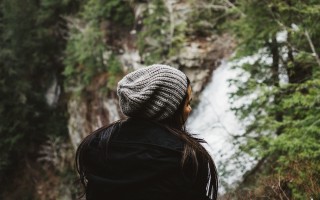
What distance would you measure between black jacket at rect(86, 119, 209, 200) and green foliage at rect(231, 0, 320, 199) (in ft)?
9.85

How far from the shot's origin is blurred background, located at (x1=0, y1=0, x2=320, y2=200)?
7105 millimetres

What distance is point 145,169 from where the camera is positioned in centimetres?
208

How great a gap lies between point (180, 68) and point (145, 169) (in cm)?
1193

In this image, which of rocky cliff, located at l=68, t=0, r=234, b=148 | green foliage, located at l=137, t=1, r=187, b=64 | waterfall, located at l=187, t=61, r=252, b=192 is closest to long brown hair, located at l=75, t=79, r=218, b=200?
waterfall, located at l=187, t=61, r=252, b=192

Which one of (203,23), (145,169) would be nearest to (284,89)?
(145,169)

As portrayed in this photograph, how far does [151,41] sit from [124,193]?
12340 millimetres

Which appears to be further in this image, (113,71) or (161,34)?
(113,71)

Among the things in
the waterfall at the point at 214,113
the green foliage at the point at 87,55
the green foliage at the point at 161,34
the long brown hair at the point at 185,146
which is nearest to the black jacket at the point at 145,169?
the long brown hair at the point at 185,146

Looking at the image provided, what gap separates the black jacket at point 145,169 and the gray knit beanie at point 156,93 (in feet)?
0.22

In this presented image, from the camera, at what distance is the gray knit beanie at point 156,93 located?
7.12 feet

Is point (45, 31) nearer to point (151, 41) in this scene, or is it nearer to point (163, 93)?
point (151, 41)

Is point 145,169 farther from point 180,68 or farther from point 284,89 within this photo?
point 180,68

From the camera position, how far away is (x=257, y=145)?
23.4 feet

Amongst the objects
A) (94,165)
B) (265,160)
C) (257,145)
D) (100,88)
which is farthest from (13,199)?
(94,165)
